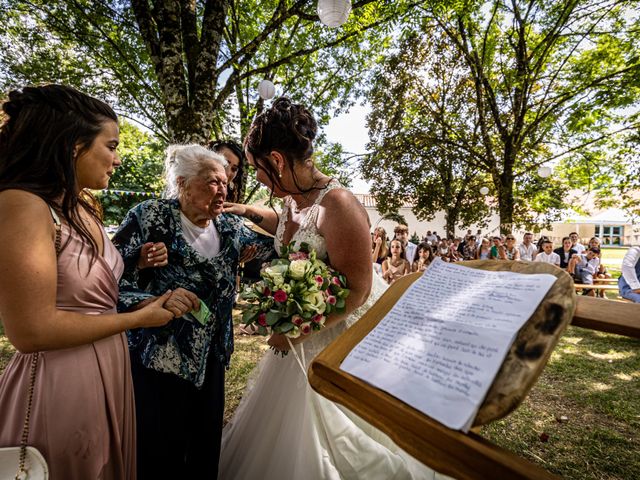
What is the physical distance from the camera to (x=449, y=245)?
1273cm

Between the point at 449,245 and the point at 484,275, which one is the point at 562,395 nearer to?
the point at 484,275

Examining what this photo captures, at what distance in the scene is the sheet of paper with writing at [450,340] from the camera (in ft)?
2.23

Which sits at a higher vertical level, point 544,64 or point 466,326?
point 544,64

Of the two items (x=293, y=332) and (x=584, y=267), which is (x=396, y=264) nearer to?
(x=584, y=267)

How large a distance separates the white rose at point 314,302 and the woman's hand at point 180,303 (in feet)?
1.84

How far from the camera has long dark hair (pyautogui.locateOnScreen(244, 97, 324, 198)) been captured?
1.85 meters

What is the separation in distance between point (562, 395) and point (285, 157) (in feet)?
14.8

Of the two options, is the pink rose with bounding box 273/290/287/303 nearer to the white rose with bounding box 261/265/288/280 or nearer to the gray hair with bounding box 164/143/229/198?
the white rose with bounding box 261/265/288/280

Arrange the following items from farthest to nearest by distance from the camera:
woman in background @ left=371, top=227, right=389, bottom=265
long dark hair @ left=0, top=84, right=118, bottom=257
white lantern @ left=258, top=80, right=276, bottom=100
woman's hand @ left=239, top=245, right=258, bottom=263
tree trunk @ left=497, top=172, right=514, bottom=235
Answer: tree trunk @ left=497, top=172, right=514, bottom=235 < woman in background @ left=371, top=227, right=389, bottom=265 < white lantern @ left=258, top=80, right=276, bottom=100 < woman's hand @ left=239, top=245, right=258, bottom=263 < long dark hair @ left=0, top=84, right=118, bottom=257

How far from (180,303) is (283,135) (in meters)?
1.13

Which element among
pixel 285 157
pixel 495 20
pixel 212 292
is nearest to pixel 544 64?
pixel 495 20

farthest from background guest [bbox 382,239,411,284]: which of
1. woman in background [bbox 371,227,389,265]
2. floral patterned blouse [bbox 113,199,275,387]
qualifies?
floral patterned blouse [bbox 113,199,275,387]

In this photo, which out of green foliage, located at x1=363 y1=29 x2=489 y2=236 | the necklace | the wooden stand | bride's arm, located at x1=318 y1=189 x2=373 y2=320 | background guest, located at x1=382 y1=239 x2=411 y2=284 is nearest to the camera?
the wooden stand

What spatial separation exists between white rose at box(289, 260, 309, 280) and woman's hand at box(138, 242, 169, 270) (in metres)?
0.78
